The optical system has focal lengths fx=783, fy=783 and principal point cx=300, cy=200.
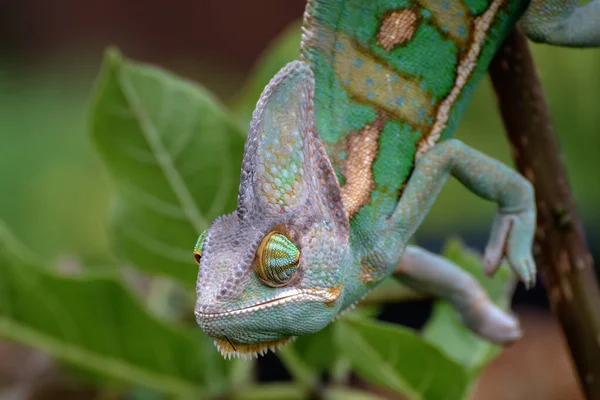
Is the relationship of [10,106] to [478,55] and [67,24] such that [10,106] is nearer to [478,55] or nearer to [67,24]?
[67,24]

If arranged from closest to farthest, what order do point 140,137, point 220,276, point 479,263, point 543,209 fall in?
point 220,276 < point 543,209 < point 140,137 < point 479,263

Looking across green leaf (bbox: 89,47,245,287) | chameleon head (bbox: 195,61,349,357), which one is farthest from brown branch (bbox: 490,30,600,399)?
green leaf (bbox: 89,47,245,287)

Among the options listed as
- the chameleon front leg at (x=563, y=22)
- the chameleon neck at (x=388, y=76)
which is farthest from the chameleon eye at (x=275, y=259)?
the chameleon front leg at (x=563, y=22)

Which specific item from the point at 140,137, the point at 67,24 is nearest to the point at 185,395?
the point at 140,137

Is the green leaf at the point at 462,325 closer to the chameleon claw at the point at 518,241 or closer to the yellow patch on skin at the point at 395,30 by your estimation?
the chameleon claw at the point at 518,241

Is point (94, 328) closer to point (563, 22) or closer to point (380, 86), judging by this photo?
point (380, 86)

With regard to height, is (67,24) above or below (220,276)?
below
